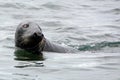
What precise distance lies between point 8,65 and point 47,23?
6471 millimetres

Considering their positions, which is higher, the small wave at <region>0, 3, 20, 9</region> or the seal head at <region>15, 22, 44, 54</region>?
the small wave at <region>0, 3, 20, 9</region>

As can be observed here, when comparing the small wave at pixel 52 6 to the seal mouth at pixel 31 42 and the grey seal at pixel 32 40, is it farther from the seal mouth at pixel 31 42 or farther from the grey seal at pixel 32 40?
the seal mouth at pixel 31 42

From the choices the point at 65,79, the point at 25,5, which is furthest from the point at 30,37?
the point at 25,5

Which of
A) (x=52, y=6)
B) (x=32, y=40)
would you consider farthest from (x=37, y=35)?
(x=52, y=6)

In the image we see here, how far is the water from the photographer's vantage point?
7613 millimetres

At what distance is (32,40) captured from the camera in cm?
949

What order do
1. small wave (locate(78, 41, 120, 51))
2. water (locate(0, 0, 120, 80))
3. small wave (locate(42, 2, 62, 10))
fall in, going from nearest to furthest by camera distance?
water (locate(0, 0, 120, 80))
small wave (locate(78, 41, 120, 51))
small wave (locate(42, 2, 62, 10))

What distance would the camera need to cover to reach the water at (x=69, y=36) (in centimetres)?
761

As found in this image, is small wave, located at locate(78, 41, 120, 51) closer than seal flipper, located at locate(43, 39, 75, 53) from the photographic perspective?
No

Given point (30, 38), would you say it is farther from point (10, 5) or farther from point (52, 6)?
point (52, 6)

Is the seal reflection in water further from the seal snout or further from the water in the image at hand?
the water

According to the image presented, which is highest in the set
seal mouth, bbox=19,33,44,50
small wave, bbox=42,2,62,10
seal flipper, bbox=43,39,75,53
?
small wave, bbox=42,2,62,10

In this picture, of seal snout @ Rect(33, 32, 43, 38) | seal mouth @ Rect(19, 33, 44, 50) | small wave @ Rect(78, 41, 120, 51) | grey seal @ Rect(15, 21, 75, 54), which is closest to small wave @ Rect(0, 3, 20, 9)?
small wave @ Rect(78, 41, 120, 51)

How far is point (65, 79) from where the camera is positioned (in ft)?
23.2
